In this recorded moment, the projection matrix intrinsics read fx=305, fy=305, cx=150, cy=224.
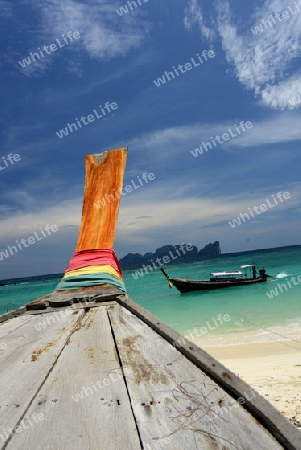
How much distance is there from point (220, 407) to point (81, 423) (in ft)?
1.78

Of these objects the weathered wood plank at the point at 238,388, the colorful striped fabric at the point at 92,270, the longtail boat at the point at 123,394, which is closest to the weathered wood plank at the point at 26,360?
the longtail boat at the point at 123,394

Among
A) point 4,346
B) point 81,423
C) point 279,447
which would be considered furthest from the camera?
point 4,346

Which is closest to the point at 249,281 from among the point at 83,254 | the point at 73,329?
the point at 83,254

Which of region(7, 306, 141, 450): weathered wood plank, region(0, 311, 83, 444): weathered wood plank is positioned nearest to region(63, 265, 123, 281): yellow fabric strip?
region(0, 311, 83, 444): weathered wood plank

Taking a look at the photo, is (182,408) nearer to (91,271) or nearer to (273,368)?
(91,271)

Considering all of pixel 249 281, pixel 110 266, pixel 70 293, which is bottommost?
pixel 249 281

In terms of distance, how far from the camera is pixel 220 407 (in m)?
1.21

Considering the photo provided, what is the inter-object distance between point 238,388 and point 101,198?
396 cm

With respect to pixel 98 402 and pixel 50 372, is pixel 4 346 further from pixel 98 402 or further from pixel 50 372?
pixel 98 402

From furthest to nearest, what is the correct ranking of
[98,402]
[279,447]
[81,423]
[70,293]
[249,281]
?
[249,281] < [70,293] < [98,402] < [81,423] < [279,447]

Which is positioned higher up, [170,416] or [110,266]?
[110,266]

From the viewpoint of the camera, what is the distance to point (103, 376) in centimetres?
153

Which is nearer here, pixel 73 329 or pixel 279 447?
pixel 279 447

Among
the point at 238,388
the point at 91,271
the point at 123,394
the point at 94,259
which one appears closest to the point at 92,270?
the point at 91,271
